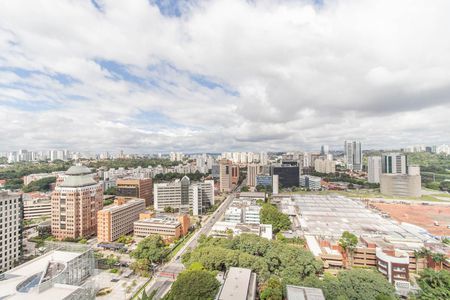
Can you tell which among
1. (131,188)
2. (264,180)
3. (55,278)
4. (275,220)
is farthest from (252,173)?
(55,278)

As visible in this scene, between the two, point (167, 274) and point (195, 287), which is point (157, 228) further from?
point (195, 287)

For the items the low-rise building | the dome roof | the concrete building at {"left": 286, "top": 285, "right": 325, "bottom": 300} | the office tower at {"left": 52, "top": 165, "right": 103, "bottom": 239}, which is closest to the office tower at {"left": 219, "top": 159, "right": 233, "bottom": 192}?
the low-rise building

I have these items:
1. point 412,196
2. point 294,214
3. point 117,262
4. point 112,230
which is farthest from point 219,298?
point 412,196

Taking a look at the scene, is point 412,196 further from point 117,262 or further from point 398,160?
point 117,262

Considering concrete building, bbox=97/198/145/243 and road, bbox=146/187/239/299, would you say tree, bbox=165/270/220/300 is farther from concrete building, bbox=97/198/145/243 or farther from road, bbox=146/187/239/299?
concrete building, bbox=97/198/145/243

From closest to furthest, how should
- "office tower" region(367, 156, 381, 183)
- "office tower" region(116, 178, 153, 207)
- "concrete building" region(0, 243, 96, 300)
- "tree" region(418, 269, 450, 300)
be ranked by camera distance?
"concrete building" region(0, 243, 96, 300) < "tree" region(418, 269, 450, 300) < "office tower" region(116, 178, 153, 207) < "office tower" region(367, 156, 381, 183)
